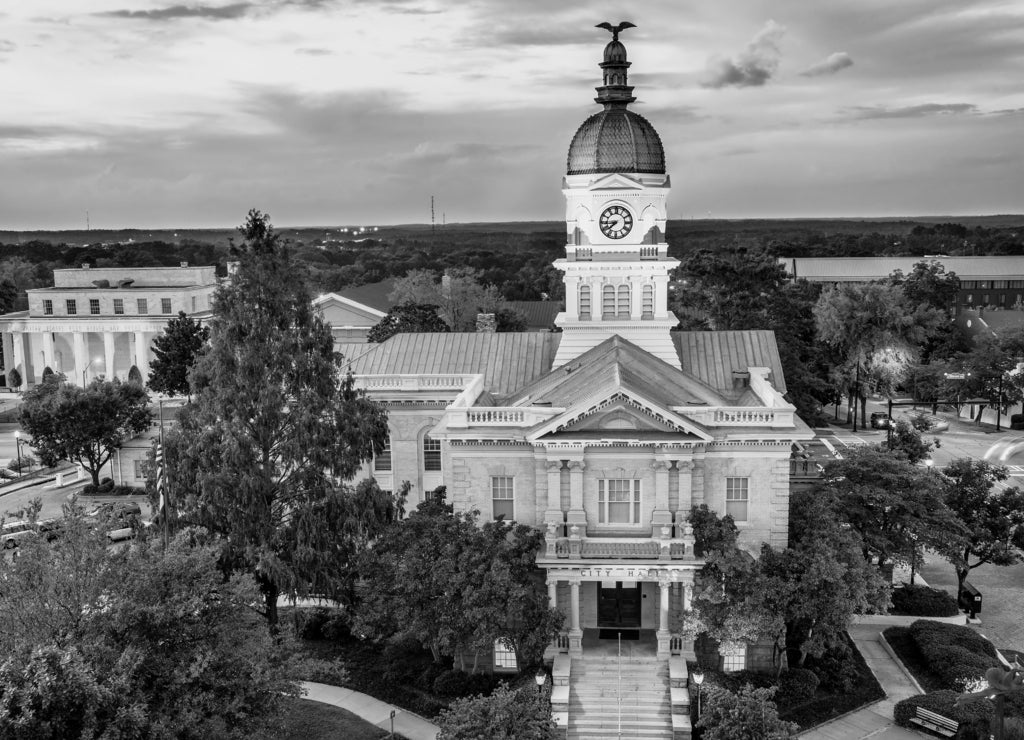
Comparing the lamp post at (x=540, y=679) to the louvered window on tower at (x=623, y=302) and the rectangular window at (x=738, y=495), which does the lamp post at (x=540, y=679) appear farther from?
the louvered window on tower at (x=623, y=302)

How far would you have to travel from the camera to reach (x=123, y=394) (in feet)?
217

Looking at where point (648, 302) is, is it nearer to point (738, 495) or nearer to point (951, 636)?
point (738, 495)

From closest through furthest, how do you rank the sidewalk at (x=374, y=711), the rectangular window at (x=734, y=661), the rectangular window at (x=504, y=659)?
the sidewalk at (x=374, y=711)
the rectangular window at (x=734, y=661)
the rectangular window at (x=504, y=659)

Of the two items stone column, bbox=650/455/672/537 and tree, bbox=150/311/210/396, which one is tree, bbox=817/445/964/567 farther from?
tree, bbox=150/311/210/396

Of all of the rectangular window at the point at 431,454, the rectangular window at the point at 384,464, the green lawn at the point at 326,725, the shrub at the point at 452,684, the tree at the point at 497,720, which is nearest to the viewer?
the tree at the point at 497,720

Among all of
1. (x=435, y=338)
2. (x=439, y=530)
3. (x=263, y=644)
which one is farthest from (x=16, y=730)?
(x=435, y=338)

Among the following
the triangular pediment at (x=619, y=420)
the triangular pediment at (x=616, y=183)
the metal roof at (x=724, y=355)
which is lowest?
the triangular pediment at (x=619, y=420)

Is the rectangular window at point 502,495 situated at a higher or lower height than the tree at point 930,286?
lower

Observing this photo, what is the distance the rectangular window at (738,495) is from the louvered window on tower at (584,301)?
1434 centimetres

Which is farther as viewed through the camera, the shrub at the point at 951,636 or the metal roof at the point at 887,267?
the metal roof at the point at 887,267

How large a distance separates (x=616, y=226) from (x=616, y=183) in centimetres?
227

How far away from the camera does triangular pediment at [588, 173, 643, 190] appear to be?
1903 inches

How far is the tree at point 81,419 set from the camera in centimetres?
6344

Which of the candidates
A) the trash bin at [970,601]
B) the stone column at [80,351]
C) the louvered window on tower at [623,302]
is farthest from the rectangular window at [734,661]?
the stone column at [80,351]
